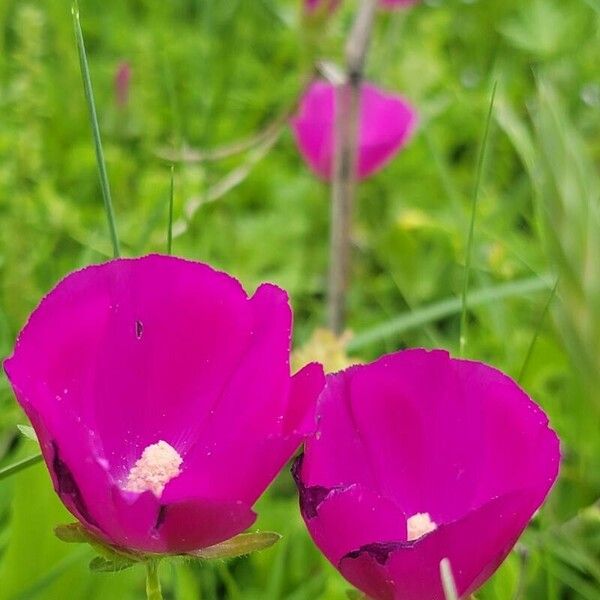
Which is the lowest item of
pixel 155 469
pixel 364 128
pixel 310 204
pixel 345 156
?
pixel 310 204

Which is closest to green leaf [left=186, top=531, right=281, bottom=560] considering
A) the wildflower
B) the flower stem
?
the flower stem

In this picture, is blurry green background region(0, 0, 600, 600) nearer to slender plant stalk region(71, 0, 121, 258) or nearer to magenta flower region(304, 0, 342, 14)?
magenta flower region(304, 0, 342, 14)

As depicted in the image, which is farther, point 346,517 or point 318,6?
point 318,6

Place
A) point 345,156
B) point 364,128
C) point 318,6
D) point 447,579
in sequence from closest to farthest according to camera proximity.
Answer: point 447,579, point 345,156, point 318,6, point 364,128

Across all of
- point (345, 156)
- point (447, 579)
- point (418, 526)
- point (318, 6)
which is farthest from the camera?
point (318, 6)

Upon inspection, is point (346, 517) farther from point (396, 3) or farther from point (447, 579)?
point (396, 3)

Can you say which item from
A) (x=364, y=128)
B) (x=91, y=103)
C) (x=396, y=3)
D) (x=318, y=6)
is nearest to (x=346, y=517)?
(x=91, y=103)

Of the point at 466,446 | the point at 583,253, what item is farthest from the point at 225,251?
the point at 466,446

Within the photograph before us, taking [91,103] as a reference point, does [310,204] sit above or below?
below

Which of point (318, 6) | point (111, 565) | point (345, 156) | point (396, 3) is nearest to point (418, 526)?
point (111, 565)
